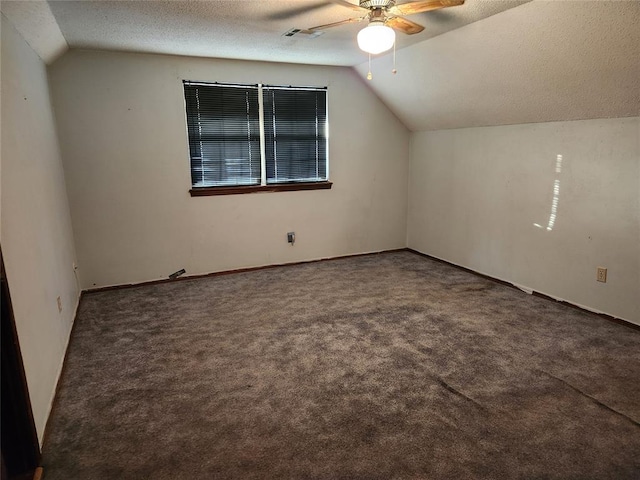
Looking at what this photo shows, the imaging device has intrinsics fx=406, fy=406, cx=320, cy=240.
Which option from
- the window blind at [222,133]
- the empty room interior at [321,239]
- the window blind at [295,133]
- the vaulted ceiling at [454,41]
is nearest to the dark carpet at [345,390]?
the empty room interior at [321,239]

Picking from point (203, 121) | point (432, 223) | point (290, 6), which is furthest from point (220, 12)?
point (432, 223)

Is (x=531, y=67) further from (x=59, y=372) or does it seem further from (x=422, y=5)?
(x=59, y=372)

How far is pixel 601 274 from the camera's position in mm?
3182

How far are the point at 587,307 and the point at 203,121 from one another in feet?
12.7

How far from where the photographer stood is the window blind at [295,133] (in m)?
4.40

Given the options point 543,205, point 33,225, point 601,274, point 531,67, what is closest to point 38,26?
point 33,225

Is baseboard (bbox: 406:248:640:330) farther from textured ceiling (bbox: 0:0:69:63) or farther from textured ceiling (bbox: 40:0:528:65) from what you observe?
textured ceiling (bbox: 0:0:69:63)

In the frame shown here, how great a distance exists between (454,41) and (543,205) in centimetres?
161

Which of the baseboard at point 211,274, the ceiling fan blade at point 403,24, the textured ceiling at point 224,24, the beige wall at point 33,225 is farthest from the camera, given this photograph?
the baseboard at point 211,274

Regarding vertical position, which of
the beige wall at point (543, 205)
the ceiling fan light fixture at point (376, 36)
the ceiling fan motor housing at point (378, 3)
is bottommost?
the beige wall at point (543, 205)

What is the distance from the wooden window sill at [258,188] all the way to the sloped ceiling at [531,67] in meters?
1.37

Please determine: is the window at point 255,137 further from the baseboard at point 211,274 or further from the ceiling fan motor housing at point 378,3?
the ceiling fan motor housing at point 378,3

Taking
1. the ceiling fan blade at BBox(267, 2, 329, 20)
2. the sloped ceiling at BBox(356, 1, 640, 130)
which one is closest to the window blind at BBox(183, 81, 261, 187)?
the sloped ceiling at BBox(356, 1, 640, 130)

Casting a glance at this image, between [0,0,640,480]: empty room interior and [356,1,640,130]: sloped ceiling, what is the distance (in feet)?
0.07
